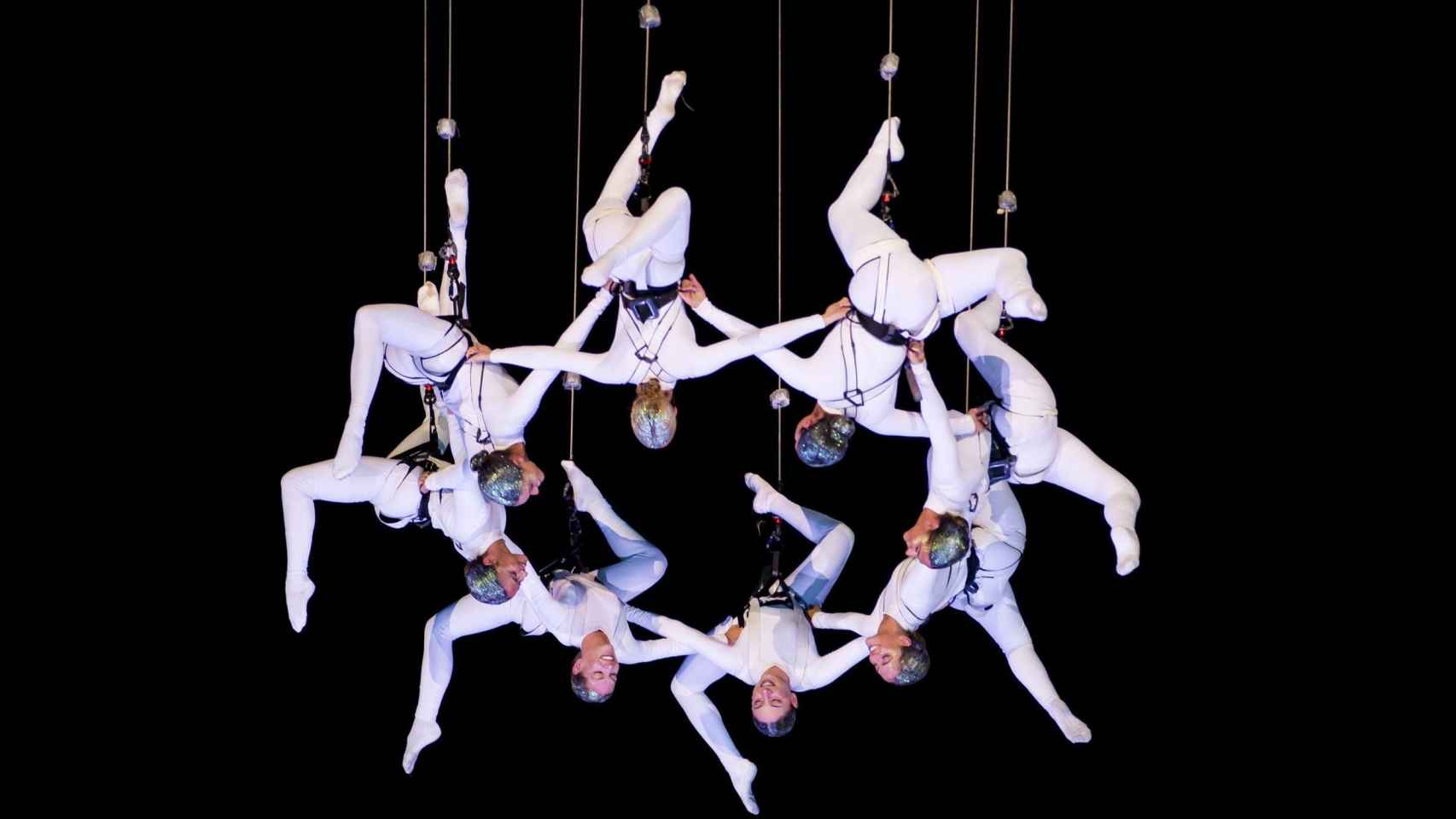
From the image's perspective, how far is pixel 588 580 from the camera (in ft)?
22.1

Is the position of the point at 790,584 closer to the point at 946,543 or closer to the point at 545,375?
the point at 946,543

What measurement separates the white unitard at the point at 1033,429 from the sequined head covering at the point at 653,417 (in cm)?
100

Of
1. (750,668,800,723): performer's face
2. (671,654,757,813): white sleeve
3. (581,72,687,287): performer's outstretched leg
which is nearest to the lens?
(581,72,687,287): performer's outstretched leg

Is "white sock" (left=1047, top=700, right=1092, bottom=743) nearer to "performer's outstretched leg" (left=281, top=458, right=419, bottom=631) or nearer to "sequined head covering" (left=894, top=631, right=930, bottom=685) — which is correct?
"sequined head covering" (left=894, top=631, right=930, bottom=685)

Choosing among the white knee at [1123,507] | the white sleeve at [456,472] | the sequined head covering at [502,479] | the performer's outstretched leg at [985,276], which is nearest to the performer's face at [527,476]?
the sequined head covering at [502,479]

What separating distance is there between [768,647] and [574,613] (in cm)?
64

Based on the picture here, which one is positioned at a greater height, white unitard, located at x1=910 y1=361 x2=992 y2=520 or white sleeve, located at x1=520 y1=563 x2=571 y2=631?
white unitard, located at x1=910 y1=361 x2=992 y2=520

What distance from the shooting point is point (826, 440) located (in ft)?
19.7

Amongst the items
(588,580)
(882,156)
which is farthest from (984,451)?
(588,580)

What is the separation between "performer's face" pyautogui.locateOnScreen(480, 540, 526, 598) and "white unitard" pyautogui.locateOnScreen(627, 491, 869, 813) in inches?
17.5

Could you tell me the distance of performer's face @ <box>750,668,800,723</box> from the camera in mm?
6461

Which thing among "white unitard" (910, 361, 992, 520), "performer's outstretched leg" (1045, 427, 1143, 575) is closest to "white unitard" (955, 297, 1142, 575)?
"performer's outstretched leg" (1045, 427, 1143, 575)

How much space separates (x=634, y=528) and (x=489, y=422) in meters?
0.80

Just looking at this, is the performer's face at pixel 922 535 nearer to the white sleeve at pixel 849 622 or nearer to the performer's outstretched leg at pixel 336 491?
the white sleeve at pixel 849 622
